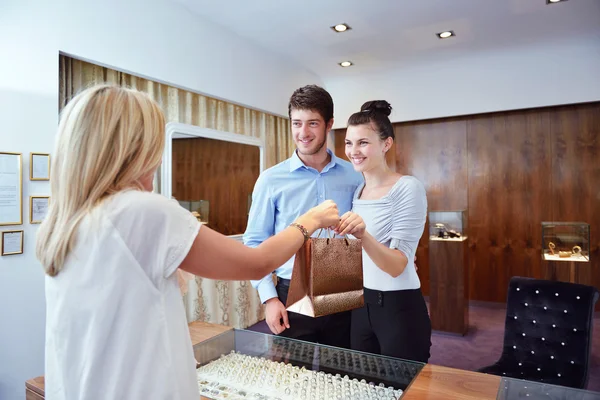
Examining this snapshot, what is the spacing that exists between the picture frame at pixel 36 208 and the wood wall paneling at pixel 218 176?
1.17 metres

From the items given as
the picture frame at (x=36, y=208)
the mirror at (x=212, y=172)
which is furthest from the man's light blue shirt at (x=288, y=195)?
the mirror at (x=212, y=172)

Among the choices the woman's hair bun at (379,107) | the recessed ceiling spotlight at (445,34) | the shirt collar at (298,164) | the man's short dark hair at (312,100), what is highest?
the recessed ceiling spotlight at (445,34)

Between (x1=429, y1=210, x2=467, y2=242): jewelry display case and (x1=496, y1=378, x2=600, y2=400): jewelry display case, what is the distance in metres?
3.46

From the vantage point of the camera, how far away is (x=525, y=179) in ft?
17.1

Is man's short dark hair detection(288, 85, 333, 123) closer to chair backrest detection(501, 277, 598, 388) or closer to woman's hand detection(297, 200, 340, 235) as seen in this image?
woman's hand detection(297, 200, 340, 235)

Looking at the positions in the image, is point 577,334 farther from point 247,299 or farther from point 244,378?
point 247,299

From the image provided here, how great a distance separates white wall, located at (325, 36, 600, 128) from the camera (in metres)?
4.69

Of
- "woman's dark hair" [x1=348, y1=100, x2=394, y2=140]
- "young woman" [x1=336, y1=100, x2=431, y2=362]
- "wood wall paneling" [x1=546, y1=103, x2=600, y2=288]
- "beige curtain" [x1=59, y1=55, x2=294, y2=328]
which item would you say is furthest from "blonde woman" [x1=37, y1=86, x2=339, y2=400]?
"wood wall paneling" [x1=546, y1=103, x2=600, y2=288]

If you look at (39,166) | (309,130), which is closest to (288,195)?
(309,130)

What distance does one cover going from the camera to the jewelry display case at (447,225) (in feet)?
14.9

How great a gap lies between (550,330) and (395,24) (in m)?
3.18

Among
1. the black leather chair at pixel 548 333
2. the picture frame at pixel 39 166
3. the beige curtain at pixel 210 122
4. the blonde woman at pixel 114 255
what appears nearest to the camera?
the blonde woman at pixel 114 255

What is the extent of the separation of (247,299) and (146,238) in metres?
4.00

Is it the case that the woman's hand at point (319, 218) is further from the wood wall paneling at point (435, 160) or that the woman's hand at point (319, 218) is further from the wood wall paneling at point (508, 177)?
the wood wall paneling at point (435, 160)
